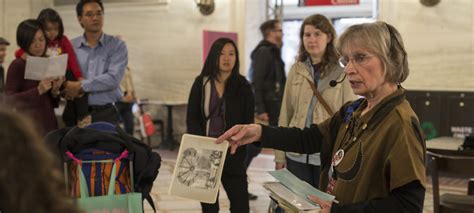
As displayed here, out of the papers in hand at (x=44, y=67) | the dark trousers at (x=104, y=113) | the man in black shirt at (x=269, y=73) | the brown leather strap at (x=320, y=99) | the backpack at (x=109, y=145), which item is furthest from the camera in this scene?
the man in black shirt at (x=269, y=73)

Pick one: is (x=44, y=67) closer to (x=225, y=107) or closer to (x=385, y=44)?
(x=225, y=107)

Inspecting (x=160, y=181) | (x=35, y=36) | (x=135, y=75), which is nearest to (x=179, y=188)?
(x=35, y=36)

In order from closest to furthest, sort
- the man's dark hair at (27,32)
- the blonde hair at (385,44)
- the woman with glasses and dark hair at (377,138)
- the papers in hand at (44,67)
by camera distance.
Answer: the woman with glasses and dark hair at (377,138) → the blonde hair at (385,44) → the papers in hand at (44,67) → the man's dark hair at (27,32)

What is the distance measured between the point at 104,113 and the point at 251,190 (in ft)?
8.73

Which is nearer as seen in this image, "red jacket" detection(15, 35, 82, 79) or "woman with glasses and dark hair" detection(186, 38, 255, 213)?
"woman with glasses and dark hair" detection(186, 38, 255, 213)

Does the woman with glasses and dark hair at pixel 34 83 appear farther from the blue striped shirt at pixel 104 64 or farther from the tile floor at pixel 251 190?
the tile floor at pixel 251 190

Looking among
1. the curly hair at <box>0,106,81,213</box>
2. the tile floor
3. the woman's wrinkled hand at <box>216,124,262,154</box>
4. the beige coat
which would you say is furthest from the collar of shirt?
the curly hair at <box>0,106,81,213</box>

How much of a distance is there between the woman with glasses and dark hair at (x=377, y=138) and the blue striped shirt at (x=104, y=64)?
255cm

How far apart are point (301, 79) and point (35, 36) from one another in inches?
78.0

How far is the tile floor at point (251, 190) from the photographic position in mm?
5754

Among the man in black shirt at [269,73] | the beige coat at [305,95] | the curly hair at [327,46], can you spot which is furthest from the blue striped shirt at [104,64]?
the man in black shirt at [269,73]

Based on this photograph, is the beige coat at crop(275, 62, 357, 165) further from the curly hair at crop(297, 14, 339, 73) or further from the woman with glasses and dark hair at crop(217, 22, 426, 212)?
the woman with glasses and dark hair at crop(217, 22, 426, 212)

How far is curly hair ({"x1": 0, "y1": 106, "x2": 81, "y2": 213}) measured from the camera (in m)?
0.82

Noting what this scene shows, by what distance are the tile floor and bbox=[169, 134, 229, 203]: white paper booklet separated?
2048 mm
